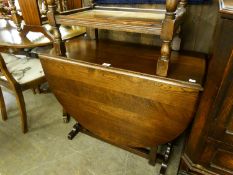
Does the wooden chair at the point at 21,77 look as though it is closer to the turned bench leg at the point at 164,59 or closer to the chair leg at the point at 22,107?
the chair leg at the point at 22,107

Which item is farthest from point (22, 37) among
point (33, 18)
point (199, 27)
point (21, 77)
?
point (199, 27)

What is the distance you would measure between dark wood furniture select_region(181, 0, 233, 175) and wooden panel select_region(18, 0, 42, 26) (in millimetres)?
1286

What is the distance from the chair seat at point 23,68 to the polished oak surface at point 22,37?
0.68 feet

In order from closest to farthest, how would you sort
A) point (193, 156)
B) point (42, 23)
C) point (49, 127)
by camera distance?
point (193, 156)
point (42, 23)
point (49, 127)

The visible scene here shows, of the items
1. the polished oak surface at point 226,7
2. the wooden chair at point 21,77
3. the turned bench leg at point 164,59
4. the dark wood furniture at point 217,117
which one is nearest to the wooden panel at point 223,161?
the dark wood furniture at point 217,117

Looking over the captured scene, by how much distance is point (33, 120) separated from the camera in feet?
5.67

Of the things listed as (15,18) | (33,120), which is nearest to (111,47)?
(15,18)

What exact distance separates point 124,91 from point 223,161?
63 centimetres

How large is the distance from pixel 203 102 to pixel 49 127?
1.33 metres

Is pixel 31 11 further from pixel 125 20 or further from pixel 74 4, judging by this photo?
pixel 125 20

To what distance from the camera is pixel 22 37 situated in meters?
1.55

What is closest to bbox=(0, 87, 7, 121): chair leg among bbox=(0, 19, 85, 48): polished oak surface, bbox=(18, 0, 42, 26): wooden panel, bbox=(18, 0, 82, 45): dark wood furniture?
bbox=(0, 19, 85, 48): polished oak surface

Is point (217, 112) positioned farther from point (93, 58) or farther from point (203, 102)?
point (93, 58)

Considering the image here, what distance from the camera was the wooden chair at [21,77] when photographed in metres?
1.40
